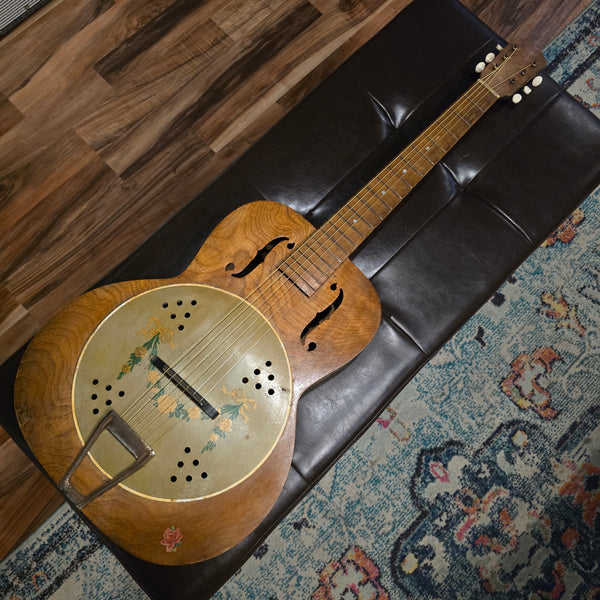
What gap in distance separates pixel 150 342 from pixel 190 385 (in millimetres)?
138

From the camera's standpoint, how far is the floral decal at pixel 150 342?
4.02ft

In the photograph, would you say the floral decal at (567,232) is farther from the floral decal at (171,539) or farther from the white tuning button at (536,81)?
the floral decal at (171,539)

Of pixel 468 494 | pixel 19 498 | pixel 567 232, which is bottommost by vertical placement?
pixel 468 494

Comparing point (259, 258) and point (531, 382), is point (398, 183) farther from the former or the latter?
point (531, 382)

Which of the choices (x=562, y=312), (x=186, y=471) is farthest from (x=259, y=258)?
(x=562, y=312)

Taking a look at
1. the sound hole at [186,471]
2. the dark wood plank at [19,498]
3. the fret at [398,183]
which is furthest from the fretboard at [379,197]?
the dark wood plank at [19,498]

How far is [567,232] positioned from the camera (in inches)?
75.2

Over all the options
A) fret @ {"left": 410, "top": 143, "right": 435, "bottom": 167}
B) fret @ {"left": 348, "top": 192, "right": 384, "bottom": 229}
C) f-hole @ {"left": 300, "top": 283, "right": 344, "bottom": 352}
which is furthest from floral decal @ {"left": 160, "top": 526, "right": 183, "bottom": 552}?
fret @ {"left": 410, "top": 143, "right": 435, "bottom": 167}

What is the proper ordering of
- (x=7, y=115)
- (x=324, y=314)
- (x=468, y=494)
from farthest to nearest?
(x=7, y=115) < (x=468, y=494) < (x=324, y=314)

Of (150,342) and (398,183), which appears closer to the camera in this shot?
(150,342)

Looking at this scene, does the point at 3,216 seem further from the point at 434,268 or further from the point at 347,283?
the point at 434,268

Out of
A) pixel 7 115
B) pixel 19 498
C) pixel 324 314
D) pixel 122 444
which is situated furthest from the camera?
pixel 7 115

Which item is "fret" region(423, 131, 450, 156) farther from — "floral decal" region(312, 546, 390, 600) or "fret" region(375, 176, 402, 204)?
"floral decal" region(312, 546, 390, 600)

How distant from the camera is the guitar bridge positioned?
114 cm
